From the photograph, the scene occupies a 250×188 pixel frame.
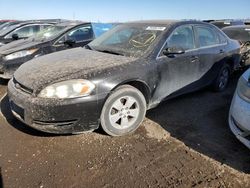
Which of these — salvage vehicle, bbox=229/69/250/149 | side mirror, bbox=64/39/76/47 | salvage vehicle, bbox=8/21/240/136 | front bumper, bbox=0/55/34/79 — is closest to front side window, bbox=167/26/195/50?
salvage vehicle, bbox=8/21/240/136

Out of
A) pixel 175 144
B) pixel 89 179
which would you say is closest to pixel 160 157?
pixel 175 144

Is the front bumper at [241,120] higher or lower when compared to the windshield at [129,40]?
lower

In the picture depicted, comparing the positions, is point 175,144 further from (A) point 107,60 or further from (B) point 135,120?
(A) point 107,60

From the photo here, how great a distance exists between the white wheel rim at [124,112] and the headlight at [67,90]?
0.47 m

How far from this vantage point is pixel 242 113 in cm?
341

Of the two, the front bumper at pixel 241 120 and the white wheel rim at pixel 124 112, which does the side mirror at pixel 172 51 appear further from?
the front bumper at pixel 241 120

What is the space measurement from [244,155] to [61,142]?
230 cm

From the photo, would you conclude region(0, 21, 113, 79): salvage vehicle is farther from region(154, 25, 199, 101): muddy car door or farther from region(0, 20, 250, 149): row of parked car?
region(154, 25, 199, 101): muddy car door

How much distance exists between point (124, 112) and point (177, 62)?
130 centimetres

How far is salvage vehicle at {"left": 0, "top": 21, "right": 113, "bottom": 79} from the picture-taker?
622 cm

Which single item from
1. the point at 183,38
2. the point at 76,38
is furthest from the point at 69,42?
the point at 183,38

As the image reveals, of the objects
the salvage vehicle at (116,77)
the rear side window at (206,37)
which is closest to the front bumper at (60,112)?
the salvage vehicle at (116,77)

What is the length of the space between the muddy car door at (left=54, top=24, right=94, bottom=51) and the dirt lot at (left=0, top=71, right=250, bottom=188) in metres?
2.89

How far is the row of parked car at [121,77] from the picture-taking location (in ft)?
11.5
